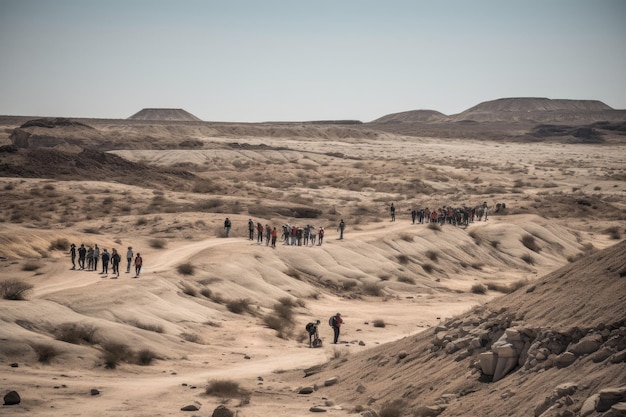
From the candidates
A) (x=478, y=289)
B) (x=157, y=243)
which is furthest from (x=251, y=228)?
(x=478, y=289)

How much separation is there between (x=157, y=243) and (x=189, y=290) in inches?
405

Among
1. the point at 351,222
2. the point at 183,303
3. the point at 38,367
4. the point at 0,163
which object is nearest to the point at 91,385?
the point at 38,367

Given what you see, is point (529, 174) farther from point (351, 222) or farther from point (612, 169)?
point (351, 222)

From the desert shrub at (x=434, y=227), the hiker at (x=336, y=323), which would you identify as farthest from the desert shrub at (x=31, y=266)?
the desert shrub at (x=434, y=227)

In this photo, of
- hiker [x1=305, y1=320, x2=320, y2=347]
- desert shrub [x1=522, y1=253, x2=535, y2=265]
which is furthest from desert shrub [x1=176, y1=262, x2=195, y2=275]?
desert shrub [x1=522, y1=253, x2=535, y2=265]

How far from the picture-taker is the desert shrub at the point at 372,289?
136 feet

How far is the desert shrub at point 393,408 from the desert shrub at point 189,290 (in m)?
17.4

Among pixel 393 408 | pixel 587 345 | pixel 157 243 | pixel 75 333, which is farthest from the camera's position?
pixel 157 243

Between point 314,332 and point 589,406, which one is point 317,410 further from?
point 314,332

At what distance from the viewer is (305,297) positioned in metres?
38.0

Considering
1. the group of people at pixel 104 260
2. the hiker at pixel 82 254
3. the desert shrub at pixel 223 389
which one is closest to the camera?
the desert shrub at pixel 223 389

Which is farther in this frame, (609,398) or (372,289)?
(372,289)

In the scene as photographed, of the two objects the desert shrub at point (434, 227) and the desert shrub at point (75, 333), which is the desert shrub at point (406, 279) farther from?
the desert shrub at point (75, 333)

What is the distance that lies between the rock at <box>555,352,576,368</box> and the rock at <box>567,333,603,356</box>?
14 centimetres
